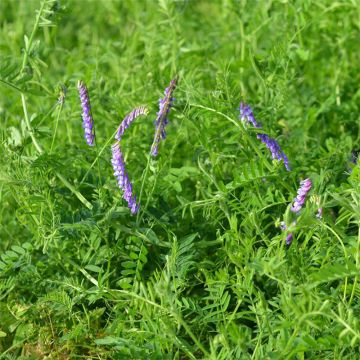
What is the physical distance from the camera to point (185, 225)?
2.73 metres

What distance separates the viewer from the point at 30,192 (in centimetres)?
256

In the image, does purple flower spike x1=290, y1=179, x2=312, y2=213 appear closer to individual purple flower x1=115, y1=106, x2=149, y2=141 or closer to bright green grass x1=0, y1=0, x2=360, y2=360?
bright green grass x1=0, y1=0, x2=360, y2=360

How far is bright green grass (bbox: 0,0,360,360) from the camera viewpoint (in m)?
2.20

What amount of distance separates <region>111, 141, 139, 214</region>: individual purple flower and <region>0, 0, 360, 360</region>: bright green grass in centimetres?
5

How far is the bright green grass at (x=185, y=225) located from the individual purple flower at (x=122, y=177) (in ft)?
0.15

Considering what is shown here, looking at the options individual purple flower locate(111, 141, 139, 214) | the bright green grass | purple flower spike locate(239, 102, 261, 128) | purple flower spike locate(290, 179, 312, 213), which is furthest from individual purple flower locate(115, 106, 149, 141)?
purple flower spike locate(290, 179, 312, 213)

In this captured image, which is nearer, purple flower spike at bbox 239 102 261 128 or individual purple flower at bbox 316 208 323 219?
individual purple flower at bbox 316 208 323 219

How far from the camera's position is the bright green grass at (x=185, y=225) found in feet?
7.20

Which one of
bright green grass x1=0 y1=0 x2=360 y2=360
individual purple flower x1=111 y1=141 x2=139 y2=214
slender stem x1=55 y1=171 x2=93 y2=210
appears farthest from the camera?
slender stem x1=55 y1=171 x2=93 y2=210

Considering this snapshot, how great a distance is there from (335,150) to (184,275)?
2.52 ft

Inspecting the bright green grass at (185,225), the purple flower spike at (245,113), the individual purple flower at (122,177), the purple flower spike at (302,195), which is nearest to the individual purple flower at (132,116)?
the individual purple flower at (122,177)

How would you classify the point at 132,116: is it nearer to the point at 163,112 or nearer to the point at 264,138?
the point at 163,112

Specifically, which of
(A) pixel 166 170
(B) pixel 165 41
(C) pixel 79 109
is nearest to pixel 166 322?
(A) pixel 166 170

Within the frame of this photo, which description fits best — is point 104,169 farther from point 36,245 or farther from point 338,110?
point 338,110
